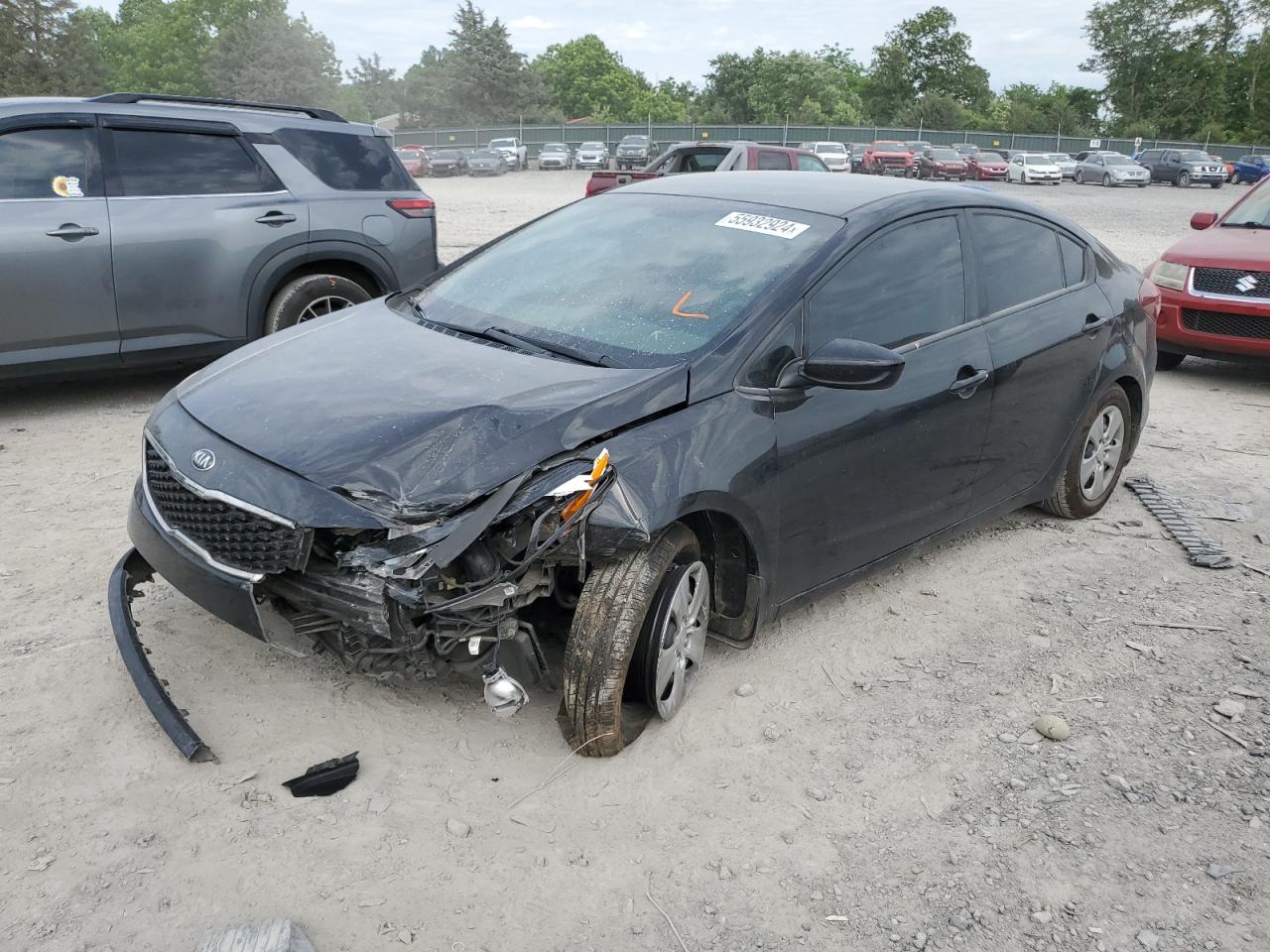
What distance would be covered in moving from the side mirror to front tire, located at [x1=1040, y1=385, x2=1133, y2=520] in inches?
77.7

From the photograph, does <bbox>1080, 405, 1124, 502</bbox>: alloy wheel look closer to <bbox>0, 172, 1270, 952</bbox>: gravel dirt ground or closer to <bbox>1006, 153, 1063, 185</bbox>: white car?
<bbox>0, 172, 1270, 952</bbox>: gravel dirt ground

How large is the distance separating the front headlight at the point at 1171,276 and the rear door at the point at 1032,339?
3.99m

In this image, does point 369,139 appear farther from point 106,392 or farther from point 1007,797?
point 1007,797

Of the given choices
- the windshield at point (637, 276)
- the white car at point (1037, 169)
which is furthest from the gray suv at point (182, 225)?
the white car at point (1037, 169)

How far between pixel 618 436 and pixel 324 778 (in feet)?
4.20

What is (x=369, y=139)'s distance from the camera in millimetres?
7359

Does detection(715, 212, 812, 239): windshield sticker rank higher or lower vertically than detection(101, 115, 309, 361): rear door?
higher

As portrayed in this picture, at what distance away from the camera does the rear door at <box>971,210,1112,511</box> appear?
173 inches

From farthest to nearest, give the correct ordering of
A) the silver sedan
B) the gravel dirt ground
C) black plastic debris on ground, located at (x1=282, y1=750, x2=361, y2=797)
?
1. the silver sedan
2. black plastic debris on ground, located at (x1=282, y1=750, x2=361, y2=797)
3. the gravel dirt ground

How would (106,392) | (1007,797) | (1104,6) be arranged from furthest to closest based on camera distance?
(1104,6) → (106,392) → (1007,797)

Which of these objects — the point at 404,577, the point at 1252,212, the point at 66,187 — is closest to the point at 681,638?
the point at 404,577

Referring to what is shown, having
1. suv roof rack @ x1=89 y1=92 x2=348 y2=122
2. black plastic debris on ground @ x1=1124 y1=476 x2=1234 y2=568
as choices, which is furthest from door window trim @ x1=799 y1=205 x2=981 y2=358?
→ suv roof rack @ x1=89 y1=92 x2=348 y2=122

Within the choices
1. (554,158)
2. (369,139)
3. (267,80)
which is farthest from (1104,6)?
(369,139)

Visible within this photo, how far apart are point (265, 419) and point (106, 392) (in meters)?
4.49
